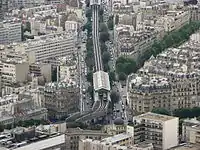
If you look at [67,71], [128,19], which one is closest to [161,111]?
[67,71]

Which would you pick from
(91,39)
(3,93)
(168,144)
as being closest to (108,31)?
(91,39)

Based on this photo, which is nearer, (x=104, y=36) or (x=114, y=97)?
(x=114, y=97)

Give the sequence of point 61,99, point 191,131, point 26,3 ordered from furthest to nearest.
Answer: point 26,3 < point 61,99 < point 191,131

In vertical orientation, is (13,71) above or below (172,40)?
below

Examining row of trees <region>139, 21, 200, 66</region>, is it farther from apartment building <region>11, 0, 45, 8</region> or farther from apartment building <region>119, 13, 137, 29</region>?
apartment building <region>11, 0, 45, 8</region>

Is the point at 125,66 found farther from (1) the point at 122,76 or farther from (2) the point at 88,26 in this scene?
(2) the point at 88,26

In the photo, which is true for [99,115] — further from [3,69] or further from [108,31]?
[108,31]
